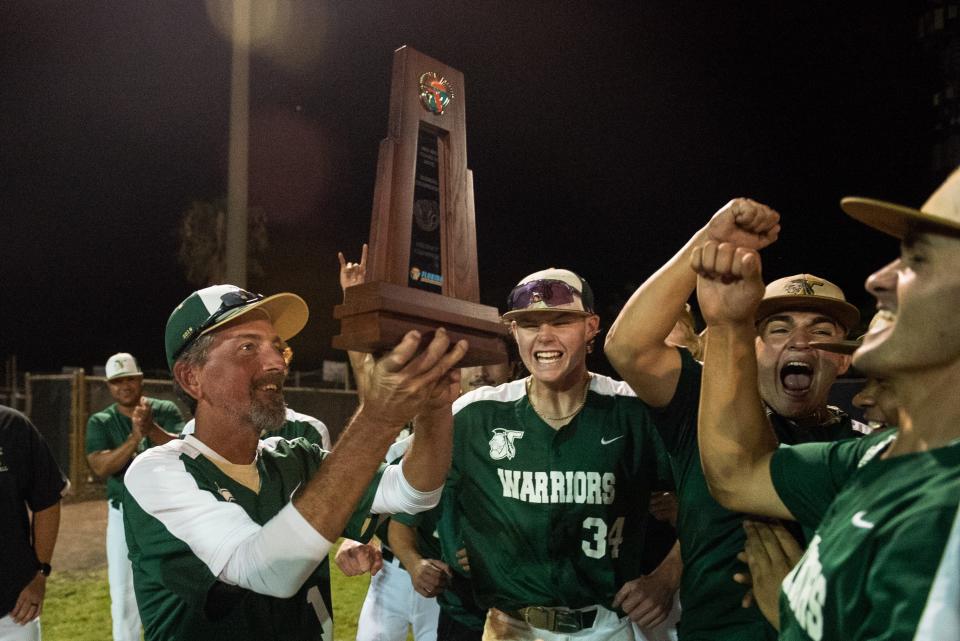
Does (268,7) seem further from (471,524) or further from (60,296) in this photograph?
(60,296)

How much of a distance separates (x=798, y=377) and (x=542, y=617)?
1504mm

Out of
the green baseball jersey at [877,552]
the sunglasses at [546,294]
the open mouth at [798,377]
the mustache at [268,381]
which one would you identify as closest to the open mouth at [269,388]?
the mustache at [268,381]

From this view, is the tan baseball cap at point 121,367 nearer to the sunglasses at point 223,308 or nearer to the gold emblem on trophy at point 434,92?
the sunglasses at point 223,308

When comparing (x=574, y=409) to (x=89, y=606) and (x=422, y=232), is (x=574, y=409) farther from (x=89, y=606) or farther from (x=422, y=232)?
(x=89, y=606)

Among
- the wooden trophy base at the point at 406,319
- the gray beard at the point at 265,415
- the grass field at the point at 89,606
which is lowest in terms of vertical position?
the grass field at the point at 89,606

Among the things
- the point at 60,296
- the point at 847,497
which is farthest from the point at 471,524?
the point at 60,296

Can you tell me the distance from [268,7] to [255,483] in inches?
297

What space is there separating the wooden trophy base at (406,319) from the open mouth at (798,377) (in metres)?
1.36

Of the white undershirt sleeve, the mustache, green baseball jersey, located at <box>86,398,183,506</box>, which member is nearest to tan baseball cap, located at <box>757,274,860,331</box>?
the white undershirt sleeve

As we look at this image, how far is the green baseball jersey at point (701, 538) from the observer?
9.32 feet

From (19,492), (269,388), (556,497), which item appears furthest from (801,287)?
(19,492)

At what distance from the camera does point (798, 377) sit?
3.17m

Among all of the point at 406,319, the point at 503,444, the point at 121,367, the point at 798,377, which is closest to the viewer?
the point at 406,319

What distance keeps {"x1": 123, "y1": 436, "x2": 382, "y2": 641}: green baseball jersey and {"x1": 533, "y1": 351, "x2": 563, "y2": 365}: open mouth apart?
1460 millimetres
